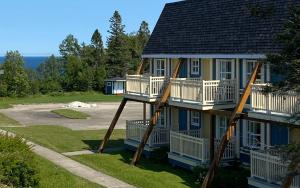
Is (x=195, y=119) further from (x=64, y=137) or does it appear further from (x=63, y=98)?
(x=63, y=98)

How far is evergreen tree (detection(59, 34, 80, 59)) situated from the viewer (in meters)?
130

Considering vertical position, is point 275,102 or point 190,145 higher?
point 275,102

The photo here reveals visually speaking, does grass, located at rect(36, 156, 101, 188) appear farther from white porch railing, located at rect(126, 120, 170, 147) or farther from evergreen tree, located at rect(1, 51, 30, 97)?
evergreen tree, located at rect(1, 51, 30, 97)

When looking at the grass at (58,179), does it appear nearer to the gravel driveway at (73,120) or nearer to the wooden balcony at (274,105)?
the wooden balcony at (274,105)

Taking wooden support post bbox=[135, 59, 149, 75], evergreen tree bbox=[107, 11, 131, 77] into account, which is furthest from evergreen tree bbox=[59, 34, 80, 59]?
wooden support post bbox=[135, 59, 149, 75]

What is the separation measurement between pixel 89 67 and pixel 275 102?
69.3 meters

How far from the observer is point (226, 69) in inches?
930

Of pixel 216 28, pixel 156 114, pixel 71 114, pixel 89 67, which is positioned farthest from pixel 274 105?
pixel 89 67

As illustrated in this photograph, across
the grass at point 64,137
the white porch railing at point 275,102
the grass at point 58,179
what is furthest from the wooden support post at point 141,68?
the white porch railing at point 275,102

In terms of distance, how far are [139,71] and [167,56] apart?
7.55 ft

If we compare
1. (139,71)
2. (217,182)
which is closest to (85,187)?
(217,182)

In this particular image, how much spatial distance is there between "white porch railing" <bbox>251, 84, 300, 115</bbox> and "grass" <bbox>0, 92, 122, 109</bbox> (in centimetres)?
4576

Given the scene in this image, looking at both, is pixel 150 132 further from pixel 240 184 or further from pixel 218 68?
pixel 240 184

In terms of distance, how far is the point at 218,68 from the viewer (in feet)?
78.6
